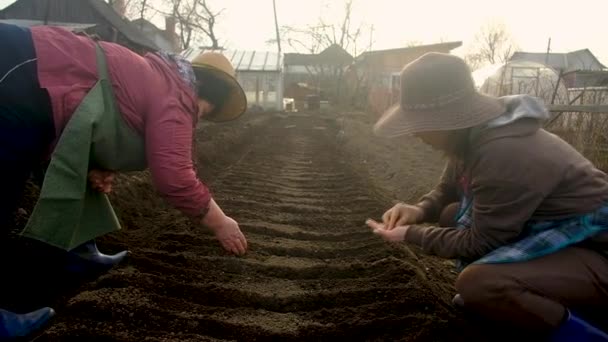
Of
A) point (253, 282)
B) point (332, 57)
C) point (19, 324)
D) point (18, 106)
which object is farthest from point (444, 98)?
point (332, 57)

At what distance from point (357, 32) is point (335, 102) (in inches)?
395

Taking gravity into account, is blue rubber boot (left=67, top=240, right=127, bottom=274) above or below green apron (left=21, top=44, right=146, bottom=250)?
below

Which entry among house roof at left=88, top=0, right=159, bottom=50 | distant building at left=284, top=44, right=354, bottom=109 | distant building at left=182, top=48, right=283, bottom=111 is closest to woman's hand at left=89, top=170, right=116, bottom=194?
house roof at left=88, top=0, right=159, bottom=50

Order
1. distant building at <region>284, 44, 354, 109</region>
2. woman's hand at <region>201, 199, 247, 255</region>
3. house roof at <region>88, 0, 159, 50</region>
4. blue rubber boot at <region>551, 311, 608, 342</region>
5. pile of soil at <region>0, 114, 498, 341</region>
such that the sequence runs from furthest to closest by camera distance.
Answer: distant building at <region>284, 44, 354, 109</region>, house roof at <region>88, 0, 159, 50</region>, pile of soil at <region>0, 114, 498, 341</region>, woman's hand at <region>201, 199, 247, 255</region>, blue rubber boot at <region>551, 311, 608, 342</region>

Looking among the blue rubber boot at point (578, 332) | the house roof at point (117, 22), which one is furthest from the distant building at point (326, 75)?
the blue rubber boot at point (578, 332)

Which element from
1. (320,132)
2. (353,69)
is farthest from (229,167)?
(353,69)

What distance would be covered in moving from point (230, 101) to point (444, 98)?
99 centimetres

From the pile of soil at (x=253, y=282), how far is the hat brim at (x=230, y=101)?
89cm

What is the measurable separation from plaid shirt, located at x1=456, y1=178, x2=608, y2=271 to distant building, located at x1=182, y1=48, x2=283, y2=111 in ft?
66.7

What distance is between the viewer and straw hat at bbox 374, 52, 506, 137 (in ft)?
6.97

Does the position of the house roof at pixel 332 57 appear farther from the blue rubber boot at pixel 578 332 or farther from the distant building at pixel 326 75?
the blue rubber boot at pixel 578 332

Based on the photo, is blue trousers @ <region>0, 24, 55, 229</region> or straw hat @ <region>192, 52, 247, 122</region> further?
straw hat @ <region>192, 52, 247, 122</region>

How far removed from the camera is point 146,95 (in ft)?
7.07

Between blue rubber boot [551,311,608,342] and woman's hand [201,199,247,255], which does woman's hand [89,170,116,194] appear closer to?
woman's hand [201,199,247,255]
